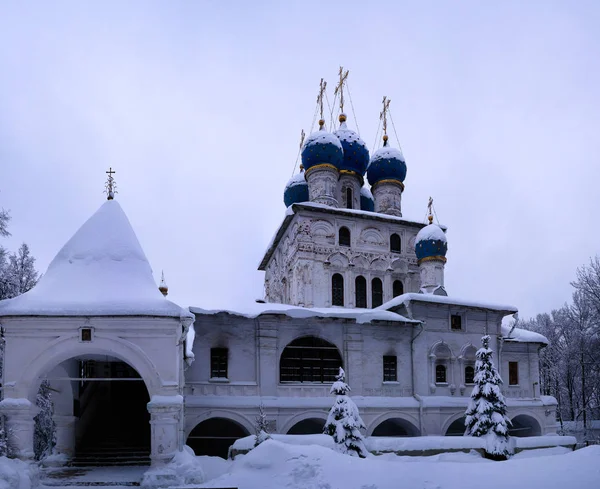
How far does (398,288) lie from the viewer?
28.2 m

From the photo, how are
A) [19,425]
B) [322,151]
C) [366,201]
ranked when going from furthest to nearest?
[366,201], [322,151], [19,425]

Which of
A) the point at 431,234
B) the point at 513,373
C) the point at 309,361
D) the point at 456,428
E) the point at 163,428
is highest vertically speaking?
the point at 431,234

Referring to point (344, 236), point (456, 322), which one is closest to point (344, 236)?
point (344, 236)

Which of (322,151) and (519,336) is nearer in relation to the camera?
(519,336)

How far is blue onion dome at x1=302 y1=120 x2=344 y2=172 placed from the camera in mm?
28672

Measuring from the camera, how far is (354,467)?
39.8ft

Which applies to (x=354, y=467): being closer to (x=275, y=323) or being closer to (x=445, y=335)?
(x=275, y=323)

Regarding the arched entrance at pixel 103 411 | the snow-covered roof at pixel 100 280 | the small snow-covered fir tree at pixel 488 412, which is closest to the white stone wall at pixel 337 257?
the small snow-covered fir tree at pixel 488 412

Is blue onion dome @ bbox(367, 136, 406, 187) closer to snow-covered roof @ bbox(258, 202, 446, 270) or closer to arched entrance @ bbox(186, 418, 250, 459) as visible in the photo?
snow-covered roof @ bbox(258, 202, 446, 270)

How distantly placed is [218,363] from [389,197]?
46.7 ft

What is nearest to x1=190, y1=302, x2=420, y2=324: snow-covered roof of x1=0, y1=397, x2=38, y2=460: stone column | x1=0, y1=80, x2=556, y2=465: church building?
x1=0, y1=80, x2=556, y2=465: church building

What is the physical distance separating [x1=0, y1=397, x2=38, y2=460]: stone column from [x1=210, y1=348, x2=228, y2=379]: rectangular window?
7.69 metres

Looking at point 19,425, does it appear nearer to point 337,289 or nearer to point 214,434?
point 214,434

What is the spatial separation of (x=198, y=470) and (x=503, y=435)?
427 inches
